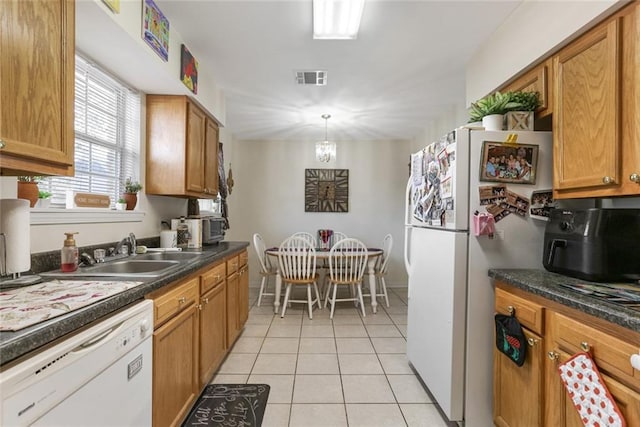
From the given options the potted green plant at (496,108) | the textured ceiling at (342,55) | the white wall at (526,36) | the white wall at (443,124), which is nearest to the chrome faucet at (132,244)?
the textured ceiling at (342,55)

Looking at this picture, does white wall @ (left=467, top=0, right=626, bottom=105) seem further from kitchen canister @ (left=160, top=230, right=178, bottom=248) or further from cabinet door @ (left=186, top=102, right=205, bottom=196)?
kitchen canister @ (left=160, top=230, right=178, bottom=248)

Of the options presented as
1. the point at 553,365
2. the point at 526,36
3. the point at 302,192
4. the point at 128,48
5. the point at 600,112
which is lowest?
the point at 553,365

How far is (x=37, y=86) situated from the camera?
1.07 meters

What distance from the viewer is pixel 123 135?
7.59ft

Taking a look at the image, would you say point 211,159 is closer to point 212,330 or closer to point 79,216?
point 79,216

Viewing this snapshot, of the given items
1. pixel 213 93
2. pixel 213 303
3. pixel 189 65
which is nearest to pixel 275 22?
pixel 189 65

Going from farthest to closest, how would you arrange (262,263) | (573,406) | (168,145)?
(262,263), (168,145), (573,406)

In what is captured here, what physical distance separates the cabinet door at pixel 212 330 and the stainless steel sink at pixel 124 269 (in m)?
0.36

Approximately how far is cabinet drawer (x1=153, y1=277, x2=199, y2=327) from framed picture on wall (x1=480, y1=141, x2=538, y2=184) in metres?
1.71

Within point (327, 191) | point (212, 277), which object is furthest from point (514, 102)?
point (327, 191)

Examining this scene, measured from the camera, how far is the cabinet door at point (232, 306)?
8.15ft

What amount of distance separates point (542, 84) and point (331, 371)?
7.74 feet

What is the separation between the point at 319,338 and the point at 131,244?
6.08 feet

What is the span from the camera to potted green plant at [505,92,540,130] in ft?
5.66
